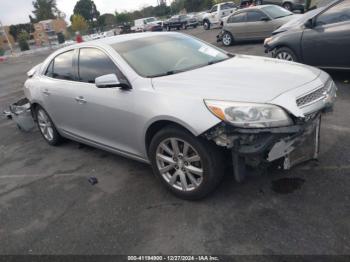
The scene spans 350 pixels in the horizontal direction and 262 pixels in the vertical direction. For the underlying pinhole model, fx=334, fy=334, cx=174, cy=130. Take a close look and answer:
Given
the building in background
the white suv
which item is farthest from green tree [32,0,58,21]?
the white suv

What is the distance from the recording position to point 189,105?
3.06 metres

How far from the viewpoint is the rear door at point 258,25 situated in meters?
13.0

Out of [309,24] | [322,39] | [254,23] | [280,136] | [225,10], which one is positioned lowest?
[225,10]

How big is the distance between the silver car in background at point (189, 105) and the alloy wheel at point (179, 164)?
0.03ft

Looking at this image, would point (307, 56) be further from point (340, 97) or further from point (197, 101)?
point (197, 101)

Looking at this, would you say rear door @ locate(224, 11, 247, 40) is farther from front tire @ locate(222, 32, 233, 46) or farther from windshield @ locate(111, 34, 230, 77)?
windshield @ locate(111, 34, 230, 77)

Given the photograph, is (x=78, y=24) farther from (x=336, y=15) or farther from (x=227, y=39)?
(x=336, y=15)

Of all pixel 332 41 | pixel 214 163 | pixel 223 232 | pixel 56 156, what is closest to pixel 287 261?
pixel 223 232

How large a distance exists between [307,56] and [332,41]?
644mm

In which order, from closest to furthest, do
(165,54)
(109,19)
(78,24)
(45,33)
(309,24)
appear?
(165,54) → (309,24) → (45,33) → (78,24) → (109,19)

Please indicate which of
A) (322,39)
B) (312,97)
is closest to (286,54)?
(322,39)

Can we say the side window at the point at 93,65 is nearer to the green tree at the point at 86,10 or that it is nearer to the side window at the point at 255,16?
the side window at the point at 255,16

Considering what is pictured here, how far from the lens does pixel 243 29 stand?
A: 14.2 meters

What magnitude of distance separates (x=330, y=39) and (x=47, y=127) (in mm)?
5438
